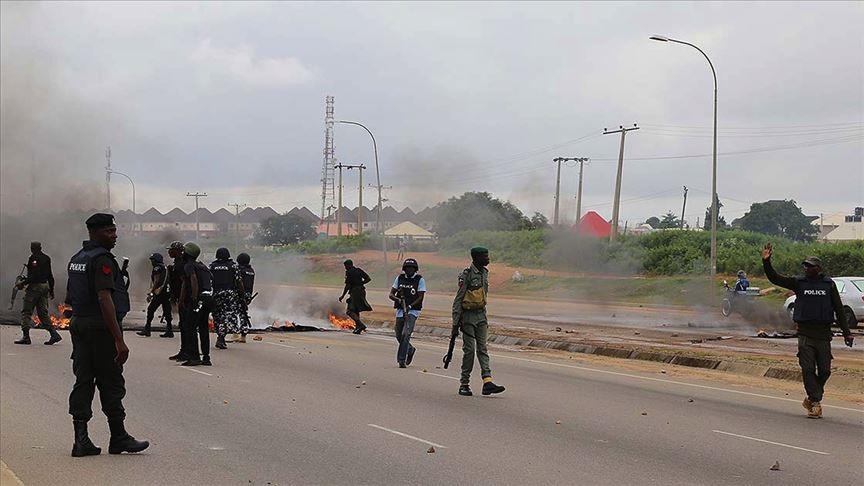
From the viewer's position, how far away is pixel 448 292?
52500mm

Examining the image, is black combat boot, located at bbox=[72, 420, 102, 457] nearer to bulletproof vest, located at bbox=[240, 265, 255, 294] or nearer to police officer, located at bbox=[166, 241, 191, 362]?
police officer, located at bbox=[166, 241, 191, 362]

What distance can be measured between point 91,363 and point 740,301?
84.3 ft

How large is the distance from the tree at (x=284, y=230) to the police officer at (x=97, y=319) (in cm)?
4902

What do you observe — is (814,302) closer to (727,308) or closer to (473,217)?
(727,308)

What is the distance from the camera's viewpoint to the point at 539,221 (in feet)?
173

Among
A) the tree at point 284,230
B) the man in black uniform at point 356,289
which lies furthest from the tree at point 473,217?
the man in black uniform at point 356,289

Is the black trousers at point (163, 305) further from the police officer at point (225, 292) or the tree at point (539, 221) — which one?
the tree at point (539, 221)

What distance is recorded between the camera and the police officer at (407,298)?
16.4m

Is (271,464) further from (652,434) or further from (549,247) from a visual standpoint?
(549,247)

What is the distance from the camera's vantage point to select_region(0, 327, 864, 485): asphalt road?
338 inches

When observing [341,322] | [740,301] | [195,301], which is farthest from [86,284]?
[740,301]

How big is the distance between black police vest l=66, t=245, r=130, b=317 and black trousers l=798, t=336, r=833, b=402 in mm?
7666

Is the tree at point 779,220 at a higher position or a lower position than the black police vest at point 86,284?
higher

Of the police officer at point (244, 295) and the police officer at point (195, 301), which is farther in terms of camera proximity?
the police officer at point (244, 295)
